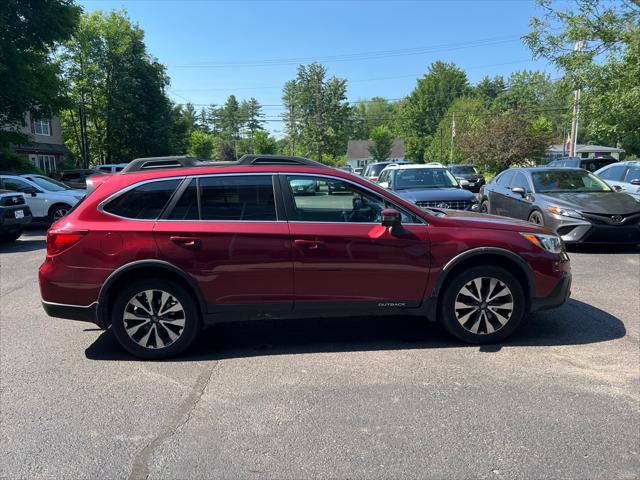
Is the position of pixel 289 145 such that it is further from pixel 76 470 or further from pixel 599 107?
pixel 76 470

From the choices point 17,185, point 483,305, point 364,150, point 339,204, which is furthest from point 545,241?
point 364,150

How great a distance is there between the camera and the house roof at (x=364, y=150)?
3664 inches

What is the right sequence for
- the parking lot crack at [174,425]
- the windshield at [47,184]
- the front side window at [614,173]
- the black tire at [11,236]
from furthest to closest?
the windshield at [47,184] → the front side window at [614,173] → the black tire at [11,236] → the parking lot crack at [174,425]

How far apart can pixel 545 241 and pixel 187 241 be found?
3293mm

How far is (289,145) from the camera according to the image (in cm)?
9319

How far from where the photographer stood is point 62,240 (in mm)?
4387

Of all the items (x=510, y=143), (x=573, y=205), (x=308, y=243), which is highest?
(x=510, y=143)

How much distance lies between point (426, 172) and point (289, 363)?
8.17 m

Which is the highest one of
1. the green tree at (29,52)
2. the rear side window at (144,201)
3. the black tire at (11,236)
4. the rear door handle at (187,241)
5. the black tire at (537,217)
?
the green tree at (29,52)

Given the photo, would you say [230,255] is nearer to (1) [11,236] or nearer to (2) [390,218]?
(2) [390,218]

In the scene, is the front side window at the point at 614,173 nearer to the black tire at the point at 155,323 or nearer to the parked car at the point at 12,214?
the black tire at the point at 155,323

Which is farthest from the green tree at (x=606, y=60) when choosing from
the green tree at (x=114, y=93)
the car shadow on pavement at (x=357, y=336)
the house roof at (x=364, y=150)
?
the house roof at (x=364, y=150)

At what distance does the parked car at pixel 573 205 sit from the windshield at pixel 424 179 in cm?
129

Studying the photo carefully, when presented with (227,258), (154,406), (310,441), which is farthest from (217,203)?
(310,441)
